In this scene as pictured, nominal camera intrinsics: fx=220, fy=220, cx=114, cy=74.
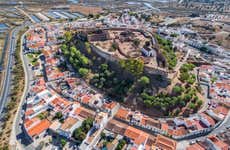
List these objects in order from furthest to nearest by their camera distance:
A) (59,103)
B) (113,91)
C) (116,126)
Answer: (113,91), (59,103), (116,126)

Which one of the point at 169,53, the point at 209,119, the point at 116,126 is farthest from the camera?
the point at 169,53

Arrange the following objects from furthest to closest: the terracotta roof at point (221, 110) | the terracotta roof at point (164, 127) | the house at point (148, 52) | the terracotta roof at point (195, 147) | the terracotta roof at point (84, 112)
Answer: the house at point (148, 52) → the terracotta roof at point (221, 110) → the terracotta roof at point (84, 112) → the terracotta roof at point (164, 127) → the terracotta roof at point (195, 147)

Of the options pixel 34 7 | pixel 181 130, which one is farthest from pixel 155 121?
pixel 34 7

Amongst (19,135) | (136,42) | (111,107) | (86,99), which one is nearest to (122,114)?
(111,107)

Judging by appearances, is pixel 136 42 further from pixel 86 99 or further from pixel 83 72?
pixel 86 99

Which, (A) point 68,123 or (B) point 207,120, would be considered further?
(B) point 207,120

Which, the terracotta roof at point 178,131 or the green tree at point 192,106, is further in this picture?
the green tree at point 192,106

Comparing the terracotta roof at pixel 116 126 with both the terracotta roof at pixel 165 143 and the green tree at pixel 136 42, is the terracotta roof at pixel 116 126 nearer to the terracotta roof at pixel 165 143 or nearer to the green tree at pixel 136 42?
the terracotta roof at pixel 165 143

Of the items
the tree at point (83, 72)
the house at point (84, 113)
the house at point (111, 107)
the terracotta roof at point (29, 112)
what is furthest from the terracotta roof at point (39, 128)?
the tree at point (83, 72)

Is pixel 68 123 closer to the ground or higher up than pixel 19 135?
higher up
